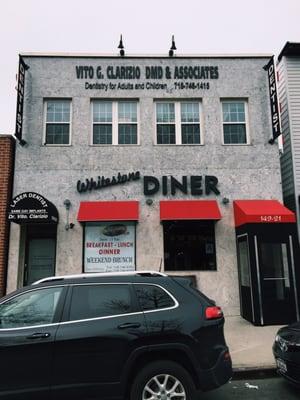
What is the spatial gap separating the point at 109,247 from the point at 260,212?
4.47 meters

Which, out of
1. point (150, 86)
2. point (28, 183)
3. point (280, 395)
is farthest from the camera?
point (150, 86)

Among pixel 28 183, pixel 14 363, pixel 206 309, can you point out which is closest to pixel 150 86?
pixel 28 183

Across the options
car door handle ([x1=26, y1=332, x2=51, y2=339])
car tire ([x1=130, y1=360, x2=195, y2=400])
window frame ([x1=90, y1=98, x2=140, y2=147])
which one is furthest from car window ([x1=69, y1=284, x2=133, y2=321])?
window frame ([x1=90, y1=98, x2=140, y2=147])

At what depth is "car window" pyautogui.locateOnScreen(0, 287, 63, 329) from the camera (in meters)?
4.61

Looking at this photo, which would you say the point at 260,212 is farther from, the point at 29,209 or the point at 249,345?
the point at 29,209

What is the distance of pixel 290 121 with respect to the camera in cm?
1228

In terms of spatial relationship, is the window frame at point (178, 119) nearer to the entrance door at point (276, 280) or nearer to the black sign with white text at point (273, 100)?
the black sign with white text at point (273, 100)

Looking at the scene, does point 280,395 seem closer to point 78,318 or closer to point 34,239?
point 78,318

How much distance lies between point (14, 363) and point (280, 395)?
375 centimetres

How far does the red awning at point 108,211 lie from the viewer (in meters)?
10.8

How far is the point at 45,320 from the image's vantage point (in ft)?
15.2

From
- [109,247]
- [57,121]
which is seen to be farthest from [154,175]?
[57,121]

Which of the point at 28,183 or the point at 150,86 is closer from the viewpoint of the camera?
the point at 28,183

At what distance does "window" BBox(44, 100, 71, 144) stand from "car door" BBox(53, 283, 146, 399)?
8.13 meters
